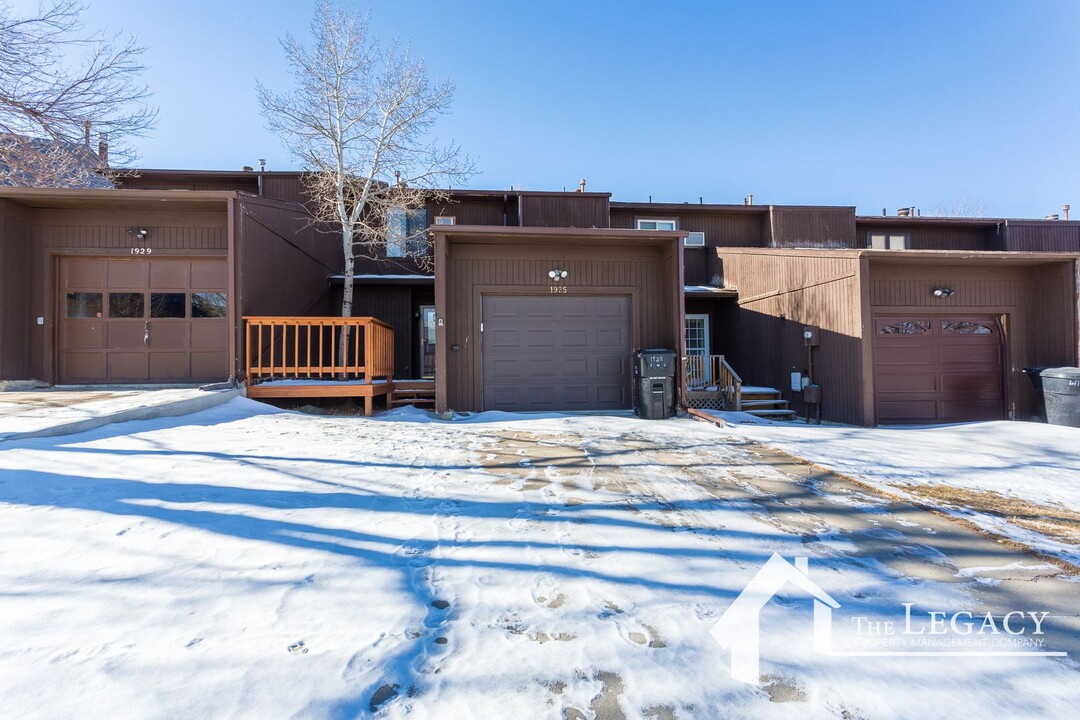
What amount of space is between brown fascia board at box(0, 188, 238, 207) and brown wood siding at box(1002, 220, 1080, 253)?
2090 centimetres

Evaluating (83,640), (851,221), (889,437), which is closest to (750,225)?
(851,221)

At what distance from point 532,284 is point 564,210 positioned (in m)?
5.44

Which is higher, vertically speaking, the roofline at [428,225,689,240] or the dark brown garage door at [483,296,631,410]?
the roofline at [428,225,689,240]

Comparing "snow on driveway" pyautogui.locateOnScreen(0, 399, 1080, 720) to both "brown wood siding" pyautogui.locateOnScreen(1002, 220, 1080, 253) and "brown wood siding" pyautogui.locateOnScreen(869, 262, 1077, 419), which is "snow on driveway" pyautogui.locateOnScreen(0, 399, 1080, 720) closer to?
"brown wood siding" pyautogui.locateOnScreen(869, 262, 1077, 419)

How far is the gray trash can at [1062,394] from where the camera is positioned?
7668 mm

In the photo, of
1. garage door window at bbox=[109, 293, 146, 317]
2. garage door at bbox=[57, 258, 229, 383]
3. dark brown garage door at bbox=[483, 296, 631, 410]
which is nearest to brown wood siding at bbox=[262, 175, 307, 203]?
garage door at bbox=[57, 258, 229, 383]

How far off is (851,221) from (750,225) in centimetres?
291

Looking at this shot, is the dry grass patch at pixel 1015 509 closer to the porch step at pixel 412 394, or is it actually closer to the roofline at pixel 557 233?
the roofline at pixel 557 233

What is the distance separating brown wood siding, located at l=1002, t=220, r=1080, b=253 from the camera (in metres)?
14.6

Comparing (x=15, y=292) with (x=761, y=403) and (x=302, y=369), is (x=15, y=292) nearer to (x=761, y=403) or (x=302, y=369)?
(x=302, y=369)

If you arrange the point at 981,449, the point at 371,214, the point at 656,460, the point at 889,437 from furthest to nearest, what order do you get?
the point at 371,214 → the point at 889,437 → the point at 981,449 → the point at 656,460

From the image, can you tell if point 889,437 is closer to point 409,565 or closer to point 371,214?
point 409,565

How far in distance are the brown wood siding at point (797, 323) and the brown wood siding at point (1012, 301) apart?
32.2 inches

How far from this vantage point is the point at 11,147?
782cm
